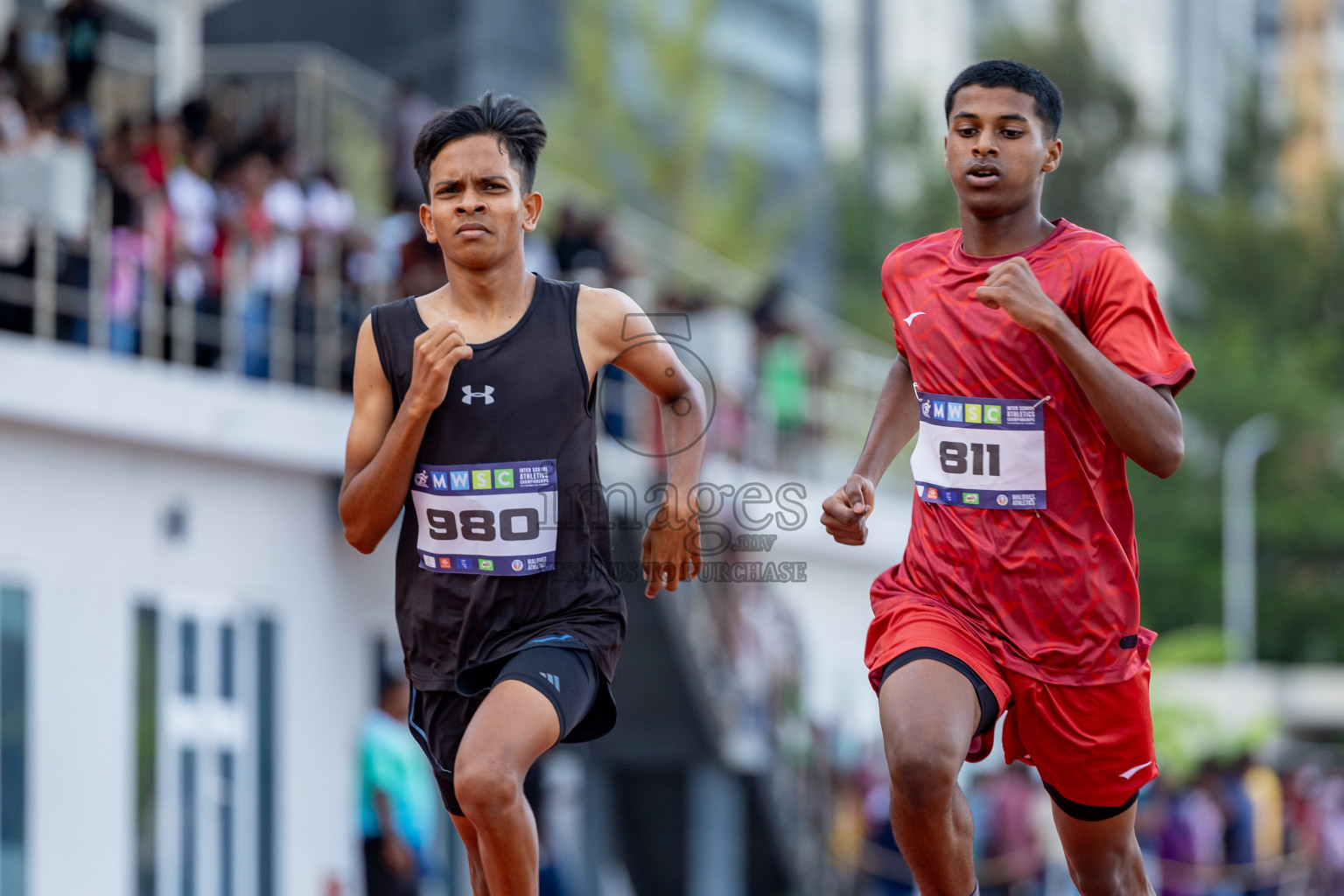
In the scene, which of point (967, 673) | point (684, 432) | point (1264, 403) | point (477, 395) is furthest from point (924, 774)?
point (1264, 403)

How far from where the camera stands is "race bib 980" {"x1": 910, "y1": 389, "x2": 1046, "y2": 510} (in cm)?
497

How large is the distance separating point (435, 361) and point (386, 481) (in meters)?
0.37

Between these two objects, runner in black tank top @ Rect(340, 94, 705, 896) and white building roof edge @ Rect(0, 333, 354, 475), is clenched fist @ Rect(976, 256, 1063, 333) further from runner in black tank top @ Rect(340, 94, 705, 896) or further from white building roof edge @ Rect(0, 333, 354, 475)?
white building roof edge @ Rect(0, 333, 354, 475)

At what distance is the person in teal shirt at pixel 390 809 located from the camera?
9.52 m

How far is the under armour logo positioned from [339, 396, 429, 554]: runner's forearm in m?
0.16

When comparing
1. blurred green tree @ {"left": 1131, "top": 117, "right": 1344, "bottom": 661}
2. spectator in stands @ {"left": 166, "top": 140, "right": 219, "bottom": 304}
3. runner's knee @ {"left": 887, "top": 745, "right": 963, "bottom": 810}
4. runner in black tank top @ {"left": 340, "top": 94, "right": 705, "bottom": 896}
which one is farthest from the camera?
blurred green tree @ {"left": 1131, "top": 117, "right": 1344, "bottom": 661}

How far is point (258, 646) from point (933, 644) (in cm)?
1087

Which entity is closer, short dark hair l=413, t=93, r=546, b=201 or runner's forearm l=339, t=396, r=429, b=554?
runner's forearm l=339, t=396, r=429, b=554

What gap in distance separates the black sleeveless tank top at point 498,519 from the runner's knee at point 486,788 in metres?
0.42

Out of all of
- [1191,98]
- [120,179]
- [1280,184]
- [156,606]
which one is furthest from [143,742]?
[1191,98]

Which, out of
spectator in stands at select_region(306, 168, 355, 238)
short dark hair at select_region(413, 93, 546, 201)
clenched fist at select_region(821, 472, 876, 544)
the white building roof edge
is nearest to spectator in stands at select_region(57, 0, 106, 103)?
the white building roof edge

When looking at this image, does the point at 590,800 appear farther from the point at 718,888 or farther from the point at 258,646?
the point at 258,646

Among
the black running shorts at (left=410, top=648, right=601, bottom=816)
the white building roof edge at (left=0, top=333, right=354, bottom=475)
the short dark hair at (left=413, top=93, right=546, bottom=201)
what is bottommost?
the black running shorts at (left=410, top=648, right=601, bottom=816)

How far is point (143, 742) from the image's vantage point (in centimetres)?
1365
